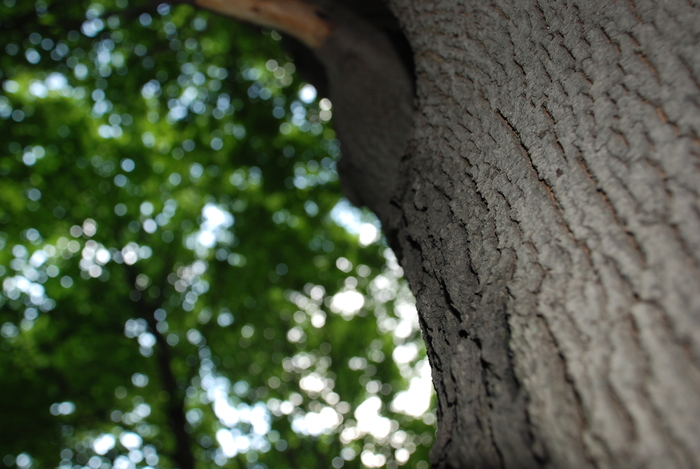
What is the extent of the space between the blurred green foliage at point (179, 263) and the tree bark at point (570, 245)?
397 centimetres

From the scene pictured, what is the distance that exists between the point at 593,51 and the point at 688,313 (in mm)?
773

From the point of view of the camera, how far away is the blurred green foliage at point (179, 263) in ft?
16.7

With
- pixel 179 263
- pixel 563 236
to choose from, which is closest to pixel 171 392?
pixel 179 263

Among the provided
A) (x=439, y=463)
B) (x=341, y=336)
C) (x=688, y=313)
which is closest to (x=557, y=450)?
(x=688, y=313)

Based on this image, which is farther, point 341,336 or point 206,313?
point 341,336

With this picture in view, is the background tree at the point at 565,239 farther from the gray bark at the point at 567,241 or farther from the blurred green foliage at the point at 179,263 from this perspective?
the blurred green foliage at the point at 179,263

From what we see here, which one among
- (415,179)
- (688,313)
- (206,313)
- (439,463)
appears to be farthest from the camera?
(206,313)

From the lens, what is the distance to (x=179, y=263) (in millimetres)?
8336

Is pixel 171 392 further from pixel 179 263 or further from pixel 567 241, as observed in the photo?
pixel 567 241

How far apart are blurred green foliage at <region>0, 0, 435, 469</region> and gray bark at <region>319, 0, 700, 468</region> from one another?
389cm

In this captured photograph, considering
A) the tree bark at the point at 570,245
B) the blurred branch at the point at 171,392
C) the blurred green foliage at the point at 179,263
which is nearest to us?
the tree bark at the point at 570,245

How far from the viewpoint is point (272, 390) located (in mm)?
8805

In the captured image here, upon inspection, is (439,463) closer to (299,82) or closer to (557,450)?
(557,450)

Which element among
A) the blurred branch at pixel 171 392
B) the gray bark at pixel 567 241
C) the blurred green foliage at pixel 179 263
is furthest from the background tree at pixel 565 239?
the blurred branch at pixel 171 392
